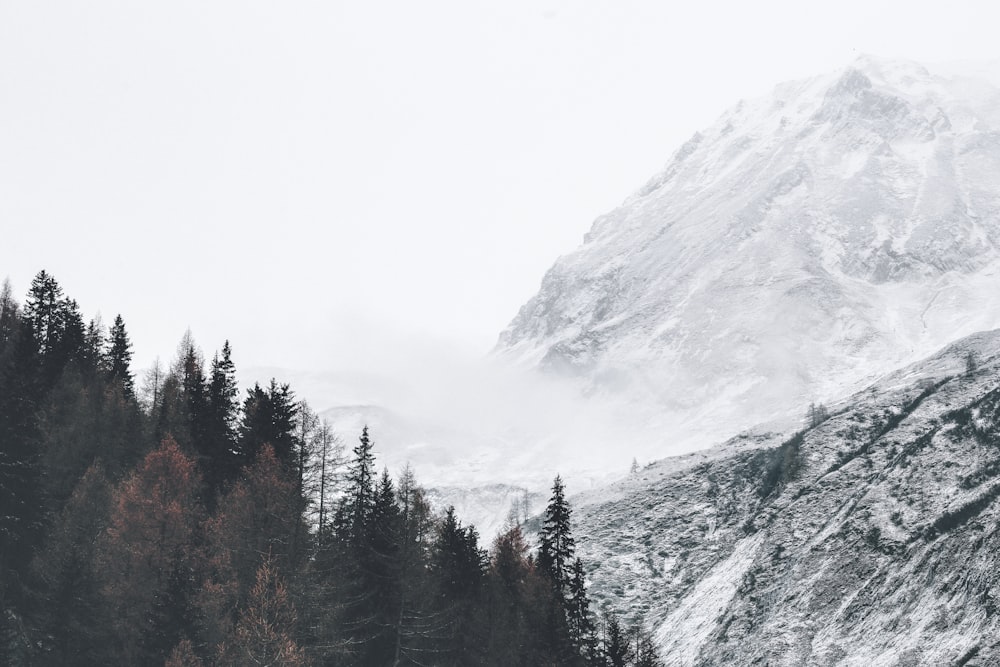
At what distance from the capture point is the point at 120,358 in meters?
77.5

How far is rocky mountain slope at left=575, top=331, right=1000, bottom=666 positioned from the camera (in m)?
98.3

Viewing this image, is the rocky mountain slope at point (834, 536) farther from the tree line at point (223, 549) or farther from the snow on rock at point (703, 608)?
the tree line at point (223, 549)

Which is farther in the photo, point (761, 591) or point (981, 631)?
point (761, 591)

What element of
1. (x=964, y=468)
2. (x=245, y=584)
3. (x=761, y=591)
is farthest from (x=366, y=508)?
(x=964, y=468)

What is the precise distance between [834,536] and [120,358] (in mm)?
94471

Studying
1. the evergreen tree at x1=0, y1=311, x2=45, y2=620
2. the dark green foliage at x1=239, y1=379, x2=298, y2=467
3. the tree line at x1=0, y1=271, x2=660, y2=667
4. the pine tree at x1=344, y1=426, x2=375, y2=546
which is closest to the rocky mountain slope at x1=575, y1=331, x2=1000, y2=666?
the tree line at x1=0, y1=271, x2=660, y2=667

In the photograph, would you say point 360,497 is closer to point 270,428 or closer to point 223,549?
point 270,428

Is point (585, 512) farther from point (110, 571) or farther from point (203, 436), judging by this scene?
point (110, 571)

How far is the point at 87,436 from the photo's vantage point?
190ft

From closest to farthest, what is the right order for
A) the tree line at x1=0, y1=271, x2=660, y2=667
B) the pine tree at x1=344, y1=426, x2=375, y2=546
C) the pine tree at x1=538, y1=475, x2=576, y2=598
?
the tree line at x1=0, y1=271, x2=660, y2=667 < the pine tree at x1=344, y1=426, x2=375, y2=546 < the pine tree at x1=538, y1=475, x2=576, y2=598

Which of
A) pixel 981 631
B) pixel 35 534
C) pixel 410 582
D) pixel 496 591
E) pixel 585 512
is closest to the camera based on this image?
pixel 35 534

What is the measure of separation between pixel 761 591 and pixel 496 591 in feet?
253

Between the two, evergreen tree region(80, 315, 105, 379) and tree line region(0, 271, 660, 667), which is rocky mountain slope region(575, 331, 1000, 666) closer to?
tree line region(0, 271, 660, 667)

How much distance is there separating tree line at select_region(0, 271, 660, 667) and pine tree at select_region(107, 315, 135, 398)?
2632 millimetres
